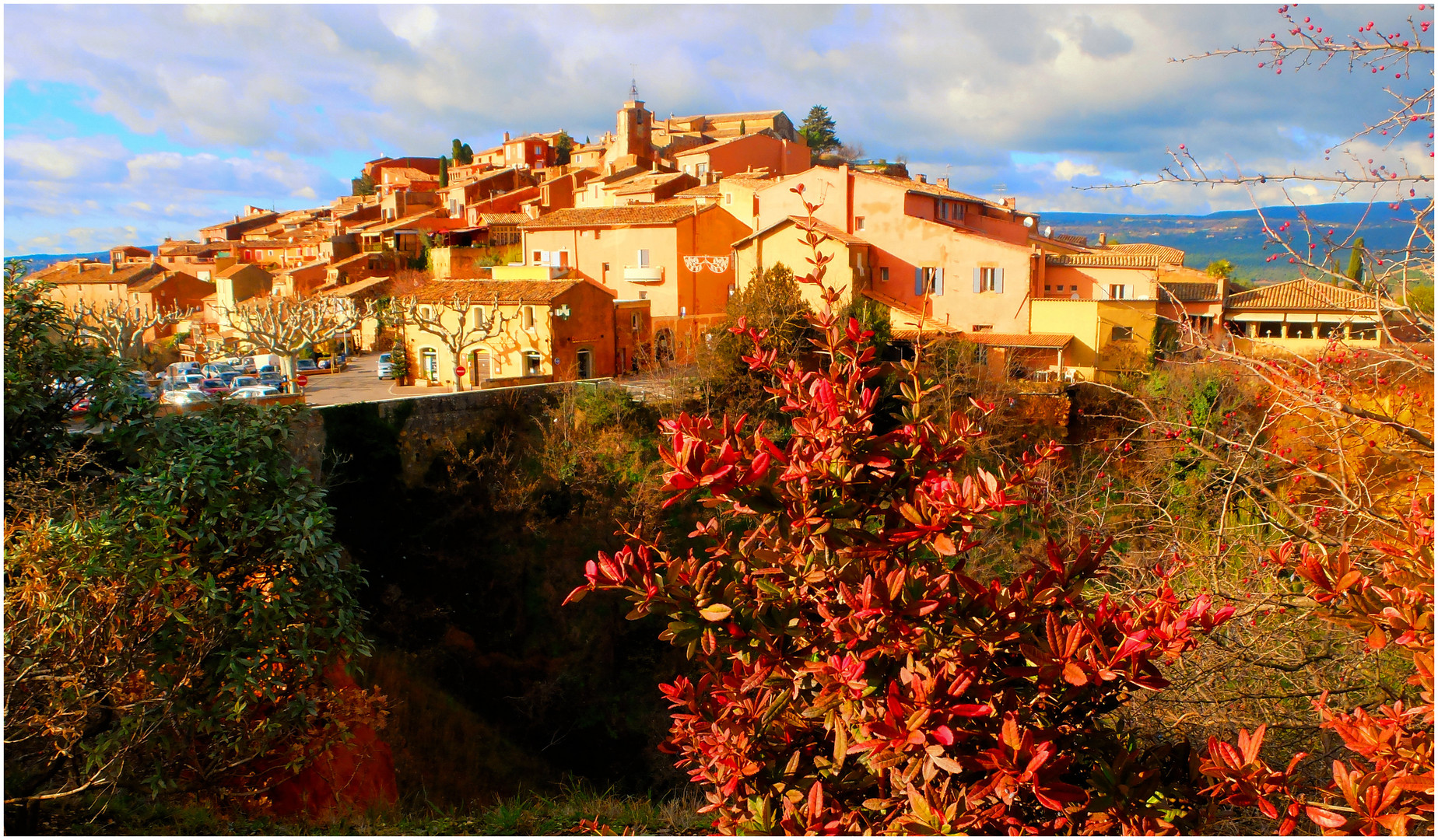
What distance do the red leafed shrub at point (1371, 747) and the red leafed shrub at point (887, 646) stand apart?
0.91 feet

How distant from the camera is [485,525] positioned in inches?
723

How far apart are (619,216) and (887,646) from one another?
29610mm

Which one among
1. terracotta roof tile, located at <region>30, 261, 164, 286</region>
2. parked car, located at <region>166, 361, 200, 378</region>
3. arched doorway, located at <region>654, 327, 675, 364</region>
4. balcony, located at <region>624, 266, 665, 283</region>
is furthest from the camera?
terracotta roof tile, located at <region>30, 261, 164, 286</region>

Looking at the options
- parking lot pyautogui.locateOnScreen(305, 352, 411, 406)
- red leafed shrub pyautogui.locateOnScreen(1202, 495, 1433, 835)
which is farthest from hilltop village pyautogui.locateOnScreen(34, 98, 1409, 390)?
red leafed shrub pyautogui.locateOnScreen(1202, 495, 1433, 835)

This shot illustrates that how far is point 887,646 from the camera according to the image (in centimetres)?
266

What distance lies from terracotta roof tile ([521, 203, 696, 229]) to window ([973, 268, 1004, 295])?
10.0 metres

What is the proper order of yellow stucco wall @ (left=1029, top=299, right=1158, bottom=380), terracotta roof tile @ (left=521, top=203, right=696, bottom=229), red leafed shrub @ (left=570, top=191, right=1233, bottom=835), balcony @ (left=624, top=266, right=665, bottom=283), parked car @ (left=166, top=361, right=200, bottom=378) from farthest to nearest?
terracotta roof tile @ (left=521, top=203, right=696, bottom=229)
balcony @ (left=624, top=266, right=665, bottom=283)
parked car @ (left=166, top=361, right=200, bottom=378)
yellow stucco wall @ (left=1029, top=299, right=1158, bottom=380)
red leafed shrub @ (left=570, top=191, right=1233, bottom=835)

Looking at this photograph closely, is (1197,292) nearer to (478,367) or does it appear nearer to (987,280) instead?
(987,280)

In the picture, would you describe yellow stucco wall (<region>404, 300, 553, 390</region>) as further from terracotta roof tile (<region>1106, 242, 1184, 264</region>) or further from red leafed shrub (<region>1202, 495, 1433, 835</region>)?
terracotta roof tile (<region>1106, 242, 1184, 264</region>)

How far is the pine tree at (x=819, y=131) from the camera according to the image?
218ft

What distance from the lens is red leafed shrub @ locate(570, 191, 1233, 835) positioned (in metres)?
2.50

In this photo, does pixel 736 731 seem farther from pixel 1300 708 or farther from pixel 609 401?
pixel 609 401

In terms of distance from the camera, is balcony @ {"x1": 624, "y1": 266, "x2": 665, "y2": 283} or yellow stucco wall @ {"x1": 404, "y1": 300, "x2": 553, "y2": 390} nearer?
yellow stucco wall @ {"x1": 404, "y1": 300, "x2": 553, "y2": 390}

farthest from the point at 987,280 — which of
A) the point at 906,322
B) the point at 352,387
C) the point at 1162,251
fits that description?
the point at 352,387
